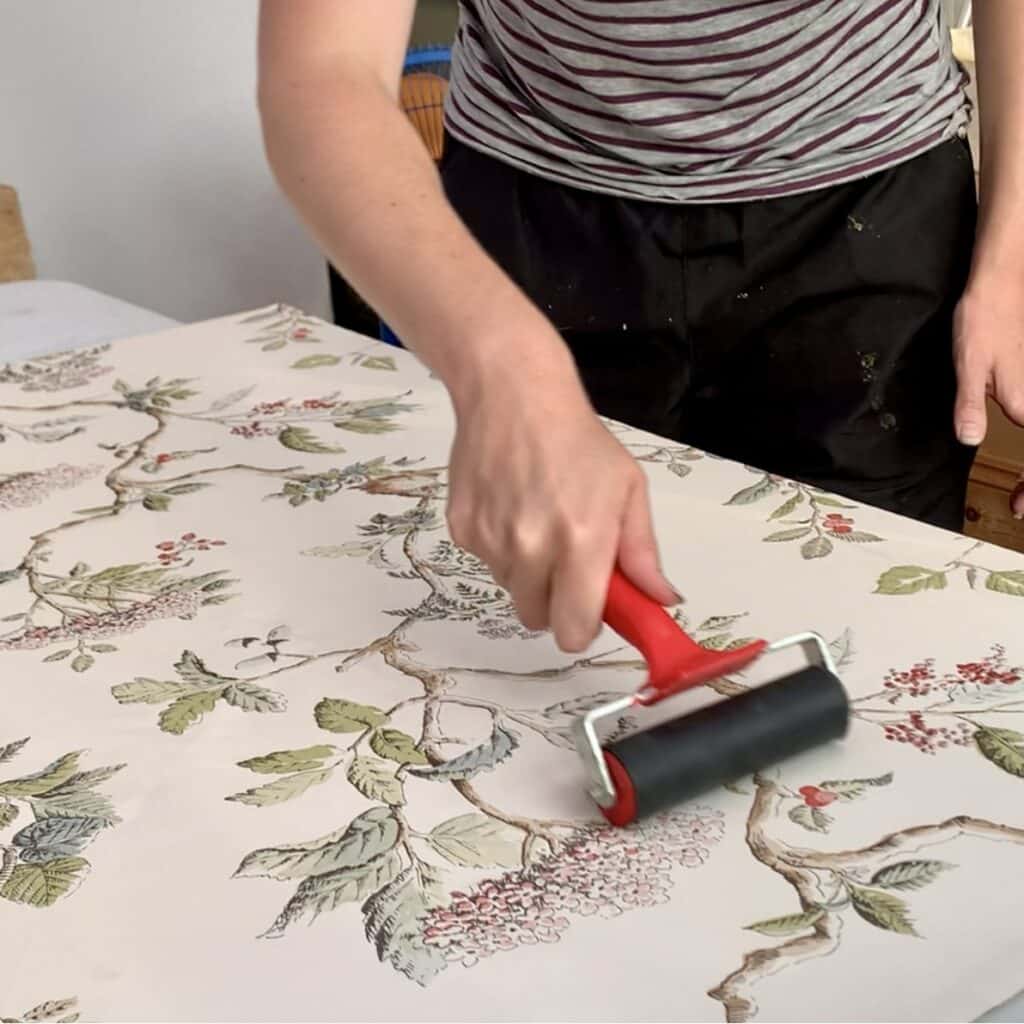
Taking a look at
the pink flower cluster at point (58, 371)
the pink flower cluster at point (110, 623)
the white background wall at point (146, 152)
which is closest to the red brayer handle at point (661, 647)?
the pink flower cluster at point (110, 623)

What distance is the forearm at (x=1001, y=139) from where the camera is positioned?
0.93 metres

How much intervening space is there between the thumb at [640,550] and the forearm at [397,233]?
5cm

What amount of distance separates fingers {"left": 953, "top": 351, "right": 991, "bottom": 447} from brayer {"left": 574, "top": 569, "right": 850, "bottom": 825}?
15.9 inches

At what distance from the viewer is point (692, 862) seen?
1.65 ft

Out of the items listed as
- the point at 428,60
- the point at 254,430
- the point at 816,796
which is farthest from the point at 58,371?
the point at 428,60

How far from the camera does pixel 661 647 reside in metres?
0.53

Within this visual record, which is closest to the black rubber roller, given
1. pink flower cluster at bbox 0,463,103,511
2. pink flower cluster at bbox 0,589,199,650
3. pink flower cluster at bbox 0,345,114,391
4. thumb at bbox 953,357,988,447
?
pink flower cluster at bbox 0,589,199,650

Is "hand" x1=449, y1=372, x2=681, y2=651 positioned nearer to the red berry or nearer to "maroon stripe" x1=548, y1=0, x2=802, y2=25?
the red berry

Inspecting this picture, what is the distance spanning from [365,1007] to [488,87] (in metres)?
0.71

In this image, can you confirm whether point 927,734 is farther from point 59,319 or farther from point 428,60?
point 428,60

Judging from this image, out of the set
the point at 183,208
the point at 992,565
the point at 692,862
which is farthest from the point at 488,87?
the point at 183,208

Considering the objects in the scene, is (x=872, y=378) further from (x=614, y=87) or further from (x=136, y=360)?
(x=136, y=360)

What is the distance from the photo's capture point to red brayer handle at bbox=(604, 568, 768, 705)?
524 mm

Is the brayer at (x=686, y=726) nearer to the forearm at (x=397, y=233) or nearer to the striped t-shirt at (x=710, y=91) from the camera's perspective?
the forearm at (x=397, y=233)
